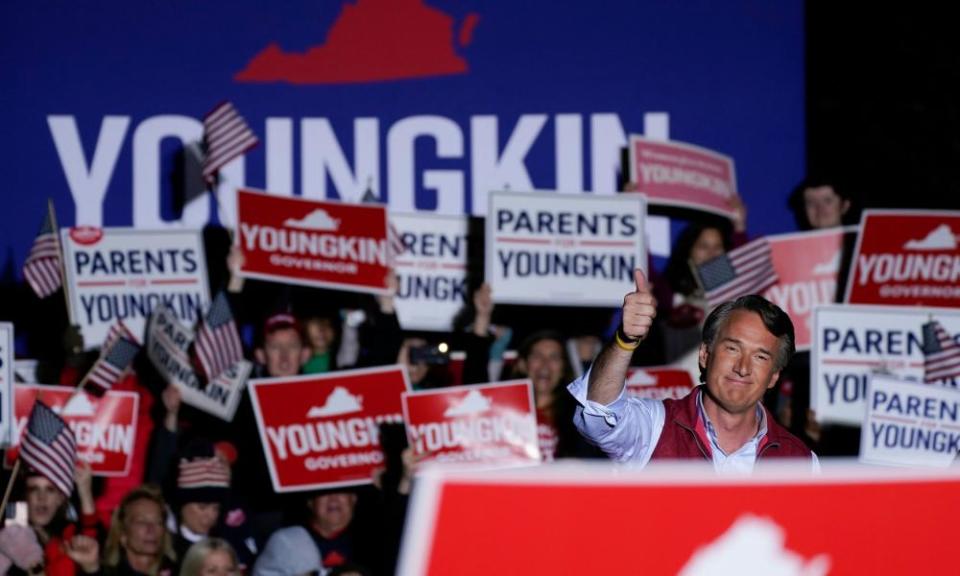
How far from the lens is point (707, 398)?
138 inches

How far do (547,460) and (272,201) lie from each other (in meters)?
1.90

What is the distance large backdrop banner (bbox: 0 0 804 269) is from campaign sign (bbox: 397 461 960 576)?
25.3 feet

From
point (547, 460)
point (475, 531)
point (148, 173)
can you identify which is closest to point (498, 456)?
point (547, 460)

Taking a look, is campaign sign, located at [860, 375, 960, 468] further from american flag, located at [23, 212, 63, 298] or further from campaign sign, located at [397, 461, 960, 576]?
campaign sign, located at [397, 461, 960, 576]

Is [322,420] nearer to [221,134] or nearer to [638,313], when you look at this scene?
[221,134]

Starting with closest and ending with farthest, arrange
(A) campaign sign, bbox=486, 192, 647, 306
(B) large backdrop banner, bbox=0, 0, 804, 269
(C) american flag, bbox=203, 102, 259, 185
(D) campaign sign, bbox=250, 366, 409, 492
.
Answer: (D) campaign sign, bbox=250, 366, 409, 492 < (A) campaign sign, bbox=486, 192, 647, 306 < (C) american flag, bbox=203, 102, 259, 185 < (B) large backdrop banner, bbox=0, 0, 804, 269

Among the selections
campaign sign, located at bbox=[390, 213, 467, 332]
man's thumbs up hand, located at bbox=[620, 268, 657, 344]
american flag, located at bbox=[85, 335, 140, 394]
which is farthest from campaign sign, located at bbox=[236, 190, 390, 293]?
man's thumbs up hand, located at bbox=[620, 268, 657, 344]

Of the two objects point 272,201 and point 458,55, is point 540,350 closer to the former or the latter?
point 272,201

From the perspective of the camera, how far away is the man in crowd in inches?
132

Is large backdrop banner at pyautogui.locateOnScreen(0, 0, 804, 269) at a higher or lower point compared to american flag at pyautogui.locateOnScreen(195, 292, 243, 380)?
higher

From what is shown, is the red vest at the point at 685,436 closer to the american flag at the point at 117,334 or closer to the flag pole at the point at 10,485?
the flag pole at the point at 10,485

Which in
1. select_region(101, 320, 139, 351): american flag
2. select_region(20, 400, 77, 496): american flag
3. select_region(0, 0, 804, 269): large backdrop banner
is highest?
select_region(0, 0, 804, 269): large backdrop banner

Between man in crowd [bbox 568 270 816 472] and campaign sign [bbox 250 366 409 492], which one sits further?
campaign sign [bbox 250 366 409 492]

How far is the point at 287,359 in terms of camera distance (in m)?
7.52
